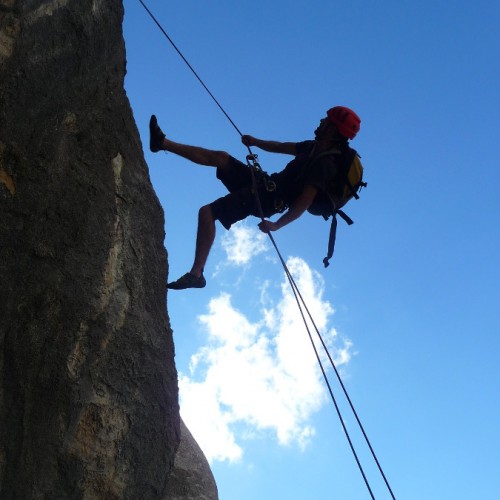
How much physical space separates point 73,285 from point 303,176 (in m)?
3.18

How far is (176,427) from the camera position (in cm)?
617

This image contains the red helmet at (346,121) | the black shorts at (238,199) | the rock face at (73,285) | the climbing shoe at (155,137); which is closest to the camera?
the rock face at (73,285)

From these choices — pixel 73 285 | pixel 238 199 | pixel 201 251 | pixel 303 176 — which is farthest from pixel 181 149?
pixel 73 285

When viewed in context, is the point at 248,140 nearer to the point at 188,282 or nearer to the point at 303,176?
the point at 303,176

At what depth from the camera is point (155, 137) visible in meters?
7.42

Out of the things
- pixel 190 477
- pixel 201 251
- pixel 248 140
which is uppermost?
pixel 248 140

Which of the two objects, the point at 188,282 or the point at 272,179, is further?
the point at 272,179

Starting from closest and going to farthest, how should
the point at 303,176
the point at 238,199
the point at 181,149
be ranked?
the point at 181,149 < the point at 238,199 < the point at 303,176

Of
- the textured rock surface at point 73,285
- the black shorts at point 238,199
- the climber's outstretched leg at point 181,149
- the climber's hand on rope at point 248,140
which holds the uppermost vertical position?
the climber's hand on rope at point 248,140

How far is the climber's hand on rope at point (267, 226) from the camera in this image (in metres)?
7.44

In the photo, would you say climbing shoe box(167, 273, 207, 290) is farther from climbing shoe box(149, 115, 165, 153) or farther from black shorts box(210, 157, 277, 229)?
climbing shoe box(149, 115, 165, 153)

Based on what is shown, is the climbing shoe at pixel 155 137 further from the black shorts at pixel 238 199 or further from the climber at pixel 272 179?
the black shorts at pixel 238 199

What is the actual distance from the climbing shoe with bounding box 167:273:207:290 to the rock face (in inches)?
21.4

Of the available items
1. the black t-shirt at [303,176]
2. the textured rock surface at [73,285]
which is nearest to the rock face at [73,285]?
the textured rock surface at [73,285]
